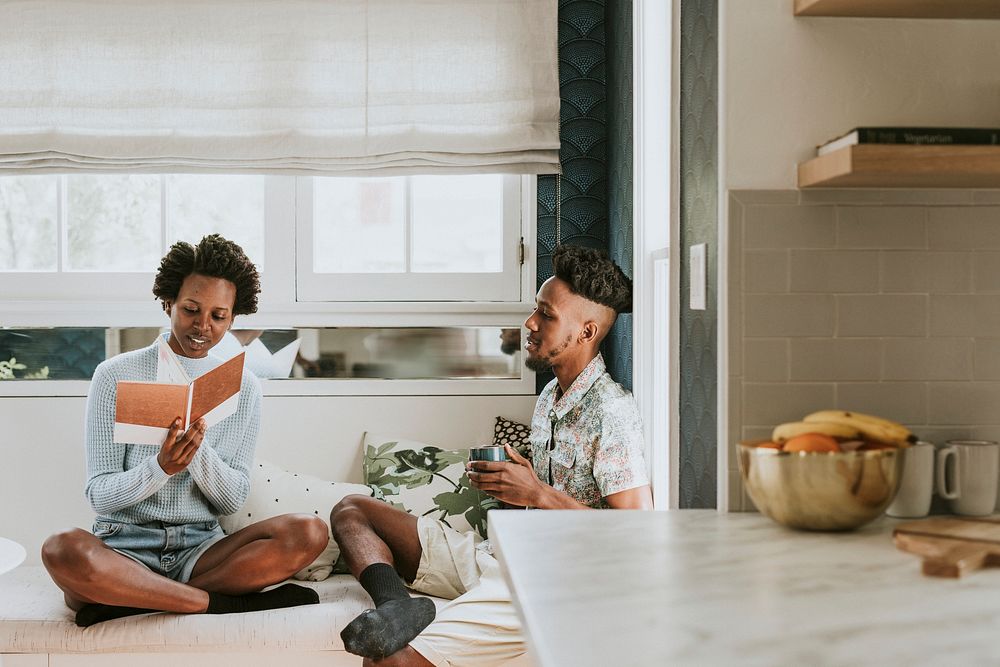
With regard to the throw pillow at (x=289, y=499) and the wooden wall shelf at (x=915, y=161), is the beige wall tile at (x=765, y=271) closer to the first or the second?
the wooden wall shelf at (x=915, y=161)

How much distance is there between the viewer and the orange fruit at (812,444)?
3.94 ft

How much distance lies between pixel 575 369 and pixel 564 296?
193mm

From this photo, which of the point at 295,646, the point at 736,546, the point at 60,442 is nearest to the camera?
the point at 736,546

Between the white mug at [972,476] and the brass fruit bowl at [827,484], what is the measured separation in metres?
0.20

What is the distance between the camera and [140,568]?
2.37 metres

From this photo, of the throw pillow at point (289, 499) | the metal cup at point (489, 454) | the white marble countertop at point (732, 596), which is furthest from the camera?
the throw pillow at point (289, 499)

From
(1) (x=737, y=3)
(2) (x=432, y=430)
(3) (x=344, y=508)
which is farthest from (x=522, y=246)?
(1) (x=737, y=3)

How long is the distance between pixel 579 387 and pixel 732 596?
1.52 metres

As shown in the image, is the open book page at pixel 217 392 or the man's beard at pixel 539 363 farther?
the man's beard at pixel 539 363

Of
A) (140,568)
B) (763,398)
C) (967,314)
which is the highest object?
(967,314)

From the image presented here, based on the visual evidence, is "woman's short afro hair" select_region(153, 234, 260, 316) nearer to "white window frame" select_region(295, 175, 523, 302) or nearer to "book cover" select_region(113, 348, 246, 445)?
"book cover" select_region(113, 348, 246, 445)

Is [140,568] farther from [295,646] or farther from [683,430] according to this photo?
[683,430]

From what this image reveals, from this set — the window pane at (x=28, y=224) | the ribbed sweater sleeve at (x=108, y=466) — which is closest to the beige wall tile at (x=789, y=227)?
the ribbed sweater sleeve at (x=108, y=466)

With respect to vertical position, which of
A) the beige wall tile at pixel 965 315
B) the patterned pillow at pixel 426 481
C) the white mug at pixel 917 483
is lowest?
the patterned pillow at pixel 426 481
